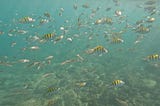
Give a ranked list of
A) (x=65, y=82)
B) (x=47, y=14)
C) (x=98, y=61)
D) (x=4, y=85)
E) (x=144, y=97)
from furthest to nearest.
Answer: (x=98, y=61) < (x=4, y=85) < (x=65, y=82) < (x=47, y=14) < (x=144, y=97)

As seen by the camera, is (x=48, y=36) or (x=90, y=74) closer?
(x=48, y=36)

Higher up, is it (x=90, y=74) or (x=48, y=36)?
(x=48, y=36)

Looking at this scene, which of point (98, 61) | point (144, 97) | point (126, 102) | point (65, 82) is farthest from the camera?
point (98, 61)

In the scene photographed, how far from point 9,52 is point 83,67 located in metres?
17.1

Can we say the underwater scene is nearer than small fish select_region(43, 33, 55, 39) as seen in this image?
No

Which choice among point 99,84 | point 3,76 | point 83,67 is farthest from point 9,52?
point 99,84

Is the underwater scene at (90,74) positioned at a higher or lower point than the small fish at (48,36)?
lower

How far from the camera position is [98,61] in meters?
25.8

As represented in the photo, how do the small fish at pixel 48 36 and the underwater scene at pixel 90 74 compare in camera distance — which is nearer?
the small fish at pixel 48 36

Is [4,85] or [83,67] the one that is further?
[83,67]

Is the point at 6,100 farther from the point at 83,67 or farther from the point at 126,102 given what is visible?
the point at 83,67

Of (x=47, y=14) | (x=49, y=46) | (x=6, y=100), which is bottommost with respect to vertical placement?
(x=6, y=100)

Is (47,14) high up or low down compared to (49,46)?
Answer: up

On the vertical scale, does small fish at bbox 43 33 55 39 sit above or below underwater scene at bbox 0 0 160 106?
above
